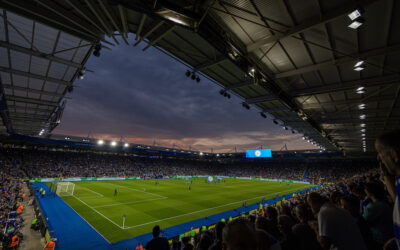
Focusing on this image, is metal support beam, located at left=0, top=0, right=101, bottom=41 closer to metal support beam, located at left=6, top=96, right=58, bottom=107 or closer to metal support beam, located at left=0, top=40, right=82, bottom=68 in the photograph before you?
metal support beam, located at left=0, top=40, right=82, bottom=68

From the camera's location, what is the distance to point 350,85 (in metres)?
10.3

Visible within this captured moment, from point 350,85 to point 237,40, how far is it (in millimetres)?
7711

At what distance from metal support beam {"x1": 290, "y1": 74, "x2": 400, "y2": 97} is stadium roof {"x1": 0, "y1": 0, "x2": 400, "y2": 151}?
0.15 ft

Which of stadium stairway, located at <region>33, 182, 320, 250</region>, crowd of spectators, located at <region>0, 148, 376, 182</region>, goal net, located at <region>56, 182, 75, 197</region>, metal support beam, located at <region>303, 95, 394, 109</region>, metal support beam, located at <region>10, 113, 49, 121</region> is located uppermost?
metal support beam, located at <region>10, 113, 49, 121</region>

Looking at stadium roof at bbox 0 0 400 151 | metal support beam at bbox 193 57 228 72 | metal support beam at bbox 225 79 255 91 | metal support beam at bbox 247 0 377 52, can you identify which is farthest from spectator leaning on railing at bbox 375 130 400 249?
metal support beam at bbox 225 79 255 91

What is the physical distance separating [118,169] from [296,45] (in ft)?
204

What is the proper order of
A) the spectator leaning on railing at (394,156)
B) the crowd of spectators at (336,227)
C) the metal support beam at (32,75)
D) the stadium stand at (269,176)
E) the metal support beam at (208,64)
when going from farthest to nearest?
the metal support beam at (32,75) → the metal support beam at (208,64) → the stadium stand at (269,176) → the spectator leaning on railing at (394,156) → the crowd of spectators at (336,227)

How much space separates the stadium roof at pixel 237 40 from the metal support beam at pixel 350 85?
0.15 feet

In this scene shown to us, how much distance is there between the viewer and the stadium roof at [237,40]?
18.2 ft

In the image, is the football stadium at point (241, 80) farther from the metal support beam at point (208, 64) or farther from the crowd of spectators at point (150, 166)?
the crowd of spectators at point (150, 166)

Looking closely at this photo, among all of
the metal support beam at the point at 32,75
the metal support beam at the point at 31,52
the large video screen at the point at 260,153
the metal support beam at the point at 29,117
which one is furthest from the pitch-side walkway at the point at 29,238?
the large video screen at the point at 260,153

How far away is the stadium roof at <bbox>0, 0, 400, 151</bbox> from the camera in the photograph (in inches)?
219

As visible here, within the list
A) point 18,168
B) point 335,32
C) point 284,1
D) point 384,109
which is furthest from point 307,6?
point 18,168

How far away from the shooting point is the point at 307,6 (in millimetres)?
5715
